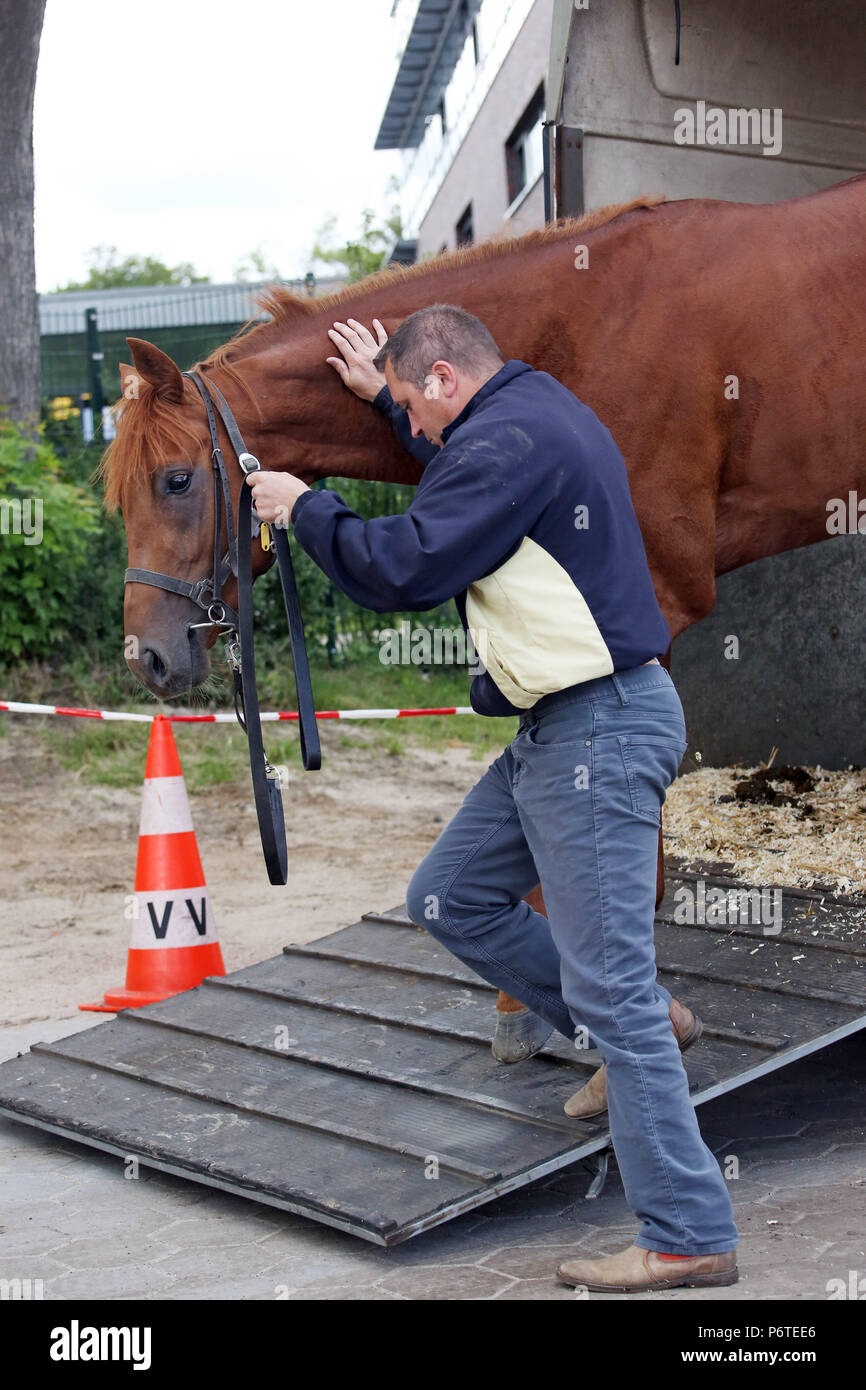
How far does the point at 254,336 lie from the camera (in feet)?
12.4

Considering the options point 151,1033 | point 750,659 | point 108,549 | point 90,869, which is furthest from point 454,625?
point 151,1033

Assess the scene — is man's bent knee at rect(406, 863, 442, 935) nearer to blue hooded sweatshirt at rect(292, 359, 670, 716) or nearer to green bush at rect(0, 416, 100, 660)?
blue hooded sweatshirt at rect(292, 359, 670, 716)

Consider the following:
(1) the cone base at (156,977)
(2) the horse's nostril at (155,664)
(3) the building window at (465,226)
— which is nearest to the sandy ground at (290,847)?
(1) the cone base at (156,977)

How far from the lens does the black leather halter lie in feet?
10.6

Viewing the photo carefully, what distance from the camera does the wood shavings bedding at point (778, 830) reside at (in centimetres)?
464

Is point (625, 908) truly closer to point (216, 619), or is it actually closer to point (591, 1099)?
point (591, 1099)

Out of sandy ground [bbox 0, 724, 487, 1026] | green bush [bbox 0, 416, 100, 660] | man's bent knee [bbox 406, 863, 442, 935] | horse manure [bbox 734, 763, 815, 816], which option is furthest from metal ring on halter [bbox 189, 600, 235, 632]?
green bush [bbox 0, 416, 100, 660]

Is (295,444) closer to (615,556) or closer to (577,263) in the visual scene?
(577,263)

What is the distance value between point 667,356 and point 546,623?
Result: 4.67 ft

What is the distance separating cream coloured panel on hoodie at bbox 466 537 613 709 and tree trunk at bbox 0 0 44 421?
871 cm

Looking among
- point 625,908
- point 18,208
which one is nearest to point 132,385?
point 625,908

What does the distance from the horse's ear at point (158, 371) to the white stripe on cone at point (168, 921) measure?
7.79ft

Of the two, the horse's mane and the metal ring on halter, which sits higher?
the horse's mane
